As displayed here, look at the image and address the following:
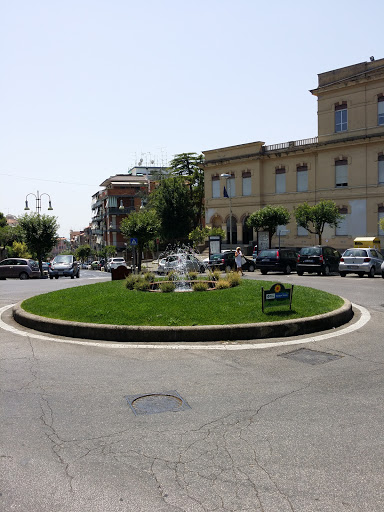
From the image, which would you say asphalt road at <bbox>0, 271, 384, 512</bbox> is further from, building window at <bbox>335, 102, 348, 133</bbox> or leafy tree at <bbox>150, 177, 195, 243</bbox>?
leafy tree at <bbox>150, 177, 195, 243</bbox>

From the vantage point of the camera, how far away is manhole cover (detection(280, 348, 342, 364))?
732cm

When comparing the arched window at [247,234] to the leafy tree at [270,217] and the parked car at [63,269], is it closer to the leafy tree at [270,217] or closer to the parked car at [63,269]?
the leafy tree at [270,217]

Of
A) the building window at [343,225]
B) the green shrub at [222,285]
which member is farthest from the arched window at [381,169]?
the green shrub at [222,285]

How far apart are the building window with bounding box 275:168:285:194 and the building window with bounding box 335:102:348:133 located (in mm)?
6890

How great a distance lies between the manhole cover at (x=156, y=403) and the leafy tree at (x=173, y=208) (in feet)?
179

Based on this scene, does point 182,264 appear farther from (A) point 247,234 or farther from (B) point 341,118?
(A) point 247,234

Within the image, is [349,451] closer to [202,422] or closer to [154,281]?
[202,422]

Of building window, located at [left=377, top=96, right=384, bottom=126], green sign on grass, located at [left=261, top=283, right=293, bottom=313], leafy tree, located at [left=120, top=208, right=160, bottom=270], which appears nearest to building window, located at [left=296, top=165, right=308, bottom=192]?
building window, located at [left=377, top=96, right=384, bottom=126]

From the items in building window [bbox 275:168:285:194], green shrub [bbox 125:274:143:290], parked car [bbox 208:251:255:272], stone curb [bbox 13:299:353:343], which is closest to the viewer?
stone curb [bbox 13:299:353:343]

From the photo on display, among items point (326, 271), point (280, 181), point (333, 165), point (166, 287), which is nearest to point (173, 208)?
point (280, 181)

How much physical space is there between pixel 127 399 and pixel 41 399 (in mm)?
1003

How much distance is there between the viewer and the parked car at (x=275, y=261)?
27859 millimetres

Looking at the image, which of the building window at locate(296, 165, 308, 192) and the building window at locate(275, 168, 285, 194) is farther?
the building window at locate(275, 168, 285, 194)

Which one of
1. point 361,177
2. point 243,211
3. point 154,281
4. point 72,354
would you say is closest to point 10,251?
point 243,211
